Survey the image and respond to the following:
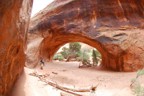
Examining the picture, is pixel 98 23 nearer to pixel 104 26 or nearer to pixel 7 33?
pixel 104 26

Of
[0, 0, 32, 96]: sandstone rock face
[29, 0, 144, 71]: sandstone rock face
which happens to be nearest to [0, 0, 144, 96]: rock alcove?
[29, 0, 144, 71]: sandstone rock face

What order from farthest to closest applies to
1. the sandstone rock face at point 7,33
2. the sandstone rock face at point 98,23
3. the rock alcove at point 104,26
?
the sandstone rock face at point 98,23
the rock alcove at point 104,26
the sandstone rock face at point 7,33

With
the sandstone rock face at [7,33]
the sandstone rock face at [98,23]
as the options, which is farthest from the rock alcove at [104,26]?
the sandstone rock face at [7,33]

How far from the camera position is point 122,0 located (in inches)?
588

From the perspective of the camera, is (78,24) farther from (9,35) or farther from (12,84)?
(9,35)

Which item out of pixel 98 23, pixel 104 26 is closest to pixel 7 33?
pixel 104 26

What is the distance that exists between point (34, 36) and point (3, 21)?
32.4 feet

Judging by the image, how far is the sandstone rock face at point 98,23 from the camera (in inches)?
541

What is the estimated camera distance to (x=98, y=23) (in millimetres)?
14594

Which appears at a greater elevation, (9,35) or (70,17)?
(70,17)

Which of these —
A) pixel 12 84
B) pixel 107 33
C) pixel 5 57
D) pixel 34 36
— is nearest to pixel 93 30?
pixel 107 33

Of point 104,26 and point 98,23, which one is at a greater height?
point 98,23

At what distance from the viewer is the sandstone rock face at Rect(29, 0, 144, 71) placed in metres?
13.8

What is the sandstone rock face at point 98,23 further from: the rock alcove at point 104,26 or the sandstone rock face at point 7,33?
the sandstone rock face at point 7,33
